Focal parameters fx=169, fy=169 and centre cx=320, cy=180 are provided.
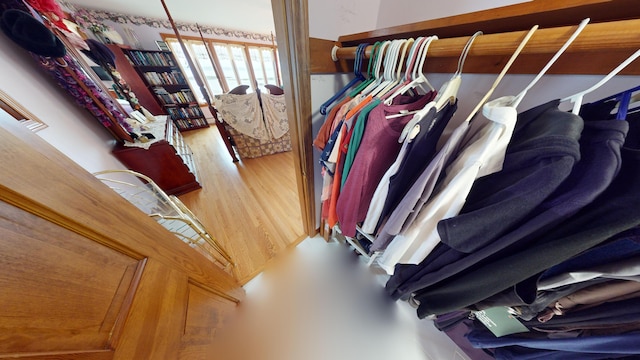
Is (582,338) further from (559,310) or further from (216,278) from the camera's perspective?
(216,278)

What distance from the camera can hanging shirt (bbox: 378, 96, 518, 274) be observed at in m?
0.32

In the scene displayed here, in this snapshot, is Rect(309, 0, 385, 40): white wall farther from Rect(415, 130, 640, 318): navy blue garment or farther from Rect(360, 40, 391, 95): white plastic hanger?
Rect(415, 130, 640, 318): navy blue garment

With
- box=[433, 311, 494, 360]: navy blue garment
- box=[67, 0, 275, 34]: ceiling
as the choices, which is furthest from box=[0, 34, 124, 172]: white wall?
box=[433, 311, 494, 360]: navy blue garment

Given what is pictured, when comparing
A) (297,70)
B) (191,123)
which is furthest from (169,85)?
(297,70)

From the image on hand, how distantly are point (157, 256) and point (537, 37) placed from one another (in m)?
0.98

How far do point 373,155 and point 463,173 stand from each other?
0.21m

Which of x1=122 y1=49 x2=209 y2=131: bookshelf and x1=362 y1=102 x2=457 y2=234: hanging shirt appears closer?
x1=362 y1=102 x2=457 y2=234: hanging shirt

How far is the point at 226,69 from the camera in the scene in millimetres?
3609

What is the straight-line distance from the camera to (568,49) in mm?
291

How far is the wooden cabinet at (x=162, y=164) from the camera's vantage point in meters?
1.47

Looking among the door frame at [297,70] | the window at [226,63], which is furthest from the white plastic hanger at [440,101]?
the window at [226,63]

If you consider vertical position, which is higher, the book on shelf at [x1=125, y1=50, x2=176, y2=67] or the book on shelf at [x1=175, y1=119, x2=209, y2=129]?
the book on shelf at [x1=125, y1=50, x2=176, y2=67]

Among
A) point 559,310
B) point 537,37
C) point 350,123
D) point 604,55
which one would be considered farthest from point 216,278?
point 604,55

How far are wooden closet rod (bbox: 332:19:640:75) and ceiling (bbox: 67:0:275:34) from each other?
2832 millimetres
